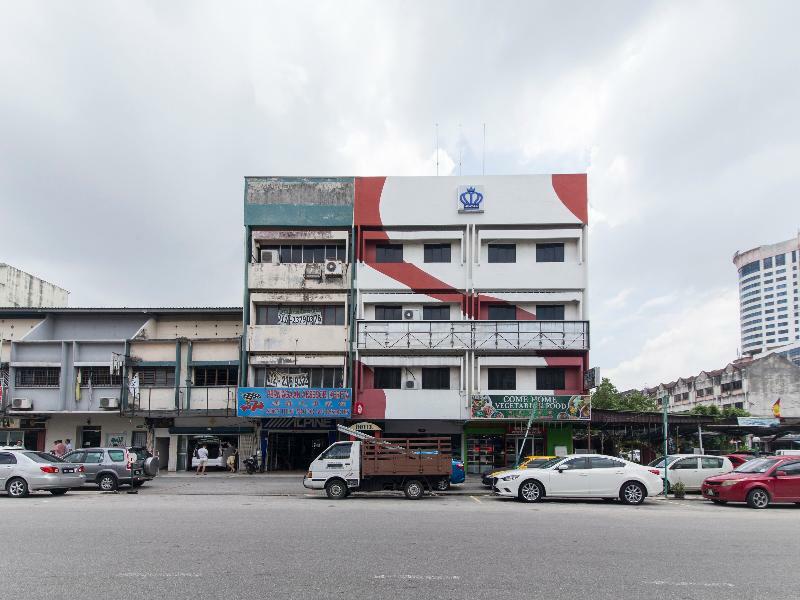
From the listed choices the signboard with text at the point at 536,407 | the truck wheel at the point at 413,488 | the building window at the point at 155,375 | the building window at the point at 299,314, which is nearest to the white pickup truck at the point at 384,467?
the truck wheel at the point at 413,488

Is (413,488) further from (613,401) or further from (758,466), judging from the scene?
(613,401)

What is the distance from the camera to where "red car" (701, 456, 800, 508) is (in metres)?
19.2

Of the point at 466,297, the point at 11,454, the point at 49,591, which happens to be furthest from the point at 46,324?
the point at 49,591

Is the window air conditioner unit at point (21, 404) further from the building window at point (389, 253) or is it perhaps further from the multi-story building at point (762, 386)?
Answer: the multi-story building at point (762, 386)

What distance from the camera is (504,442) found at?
116ft

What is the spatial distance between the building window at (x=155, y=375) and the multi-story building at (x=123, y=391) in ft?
0.17

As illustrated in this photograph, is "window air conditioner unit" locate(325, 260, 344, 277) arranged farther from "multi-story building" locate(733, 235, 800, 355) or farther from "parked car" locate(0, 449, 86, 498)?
"multi-story building" locate(733, 235, 800, 355)

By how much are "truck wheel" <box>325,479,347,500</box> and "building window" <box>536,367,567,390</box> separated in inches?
658

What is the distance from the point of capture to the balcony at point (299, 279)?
3588 centimetres

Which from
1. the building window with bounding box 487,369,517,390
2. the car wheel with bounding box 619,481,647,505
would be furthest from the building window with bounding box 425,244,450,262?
the car wheel with bounding box 619,481,647,505

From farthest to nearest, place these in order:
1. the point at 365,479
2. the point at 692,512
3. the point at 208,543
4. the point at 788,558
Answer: the point at 365,479 → the point at 692,512 → the point at 208,543 → the point at 788,558

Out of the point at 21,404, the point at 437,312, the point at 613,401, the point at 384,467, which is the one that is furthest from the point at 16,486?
the point at 613,401

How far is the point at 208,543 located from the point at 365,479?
9413mm

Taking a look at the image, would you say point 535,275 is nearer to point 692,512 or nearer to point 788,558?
point 692,512
